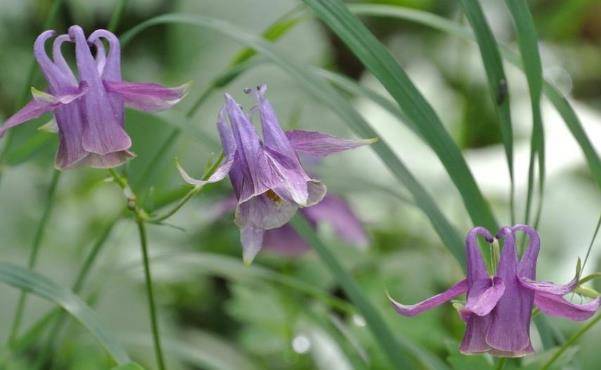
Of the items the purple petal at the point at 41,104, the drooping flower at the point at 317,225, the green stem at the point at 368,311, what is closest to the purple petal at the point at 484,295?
the green stem at the point at 368,311

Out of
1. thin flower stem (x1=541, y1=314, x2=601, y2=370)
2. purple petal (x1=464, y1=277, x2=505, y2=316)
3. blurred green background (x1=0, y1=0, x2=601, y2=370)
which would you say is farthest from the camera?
blurred green background (x1=0, y1=0, x2=601, y2=370)

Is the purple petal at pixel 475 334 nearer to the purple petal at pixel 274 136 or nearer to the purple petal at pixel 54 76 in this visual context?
the purple petal at pixel 274 136

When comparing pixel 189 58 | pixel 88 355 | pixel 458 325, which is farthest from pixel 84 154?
pixel 189 58

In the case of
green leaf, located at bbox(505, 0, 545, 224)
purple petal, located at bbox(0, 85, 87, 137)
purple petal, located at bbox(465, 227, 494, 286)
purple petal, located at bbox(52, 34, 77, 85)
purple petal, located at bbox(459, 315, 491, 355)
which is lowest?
purple petal, located at bbox(459, 315, 491, 355)

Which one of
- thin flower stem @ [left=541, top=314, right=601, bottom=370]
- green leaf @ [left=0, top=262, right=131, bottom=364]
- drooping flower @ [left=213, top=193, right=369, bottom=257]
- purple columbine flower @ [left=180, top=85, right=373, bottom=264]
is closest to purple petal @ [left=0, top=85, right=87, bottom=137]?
purple columbine flower @ [left=180, top=85, right=373, bottom=264]

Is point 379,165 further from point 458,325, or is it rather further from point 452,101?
point 458,325

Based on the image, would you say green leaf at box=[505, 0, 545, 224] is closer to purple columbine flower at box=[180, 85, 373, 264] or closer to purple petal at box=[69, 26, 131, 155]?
purple columbine flower at box=[180, 85, 373, 264]

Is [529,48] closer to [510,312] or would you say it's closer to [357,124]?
[357,124]
